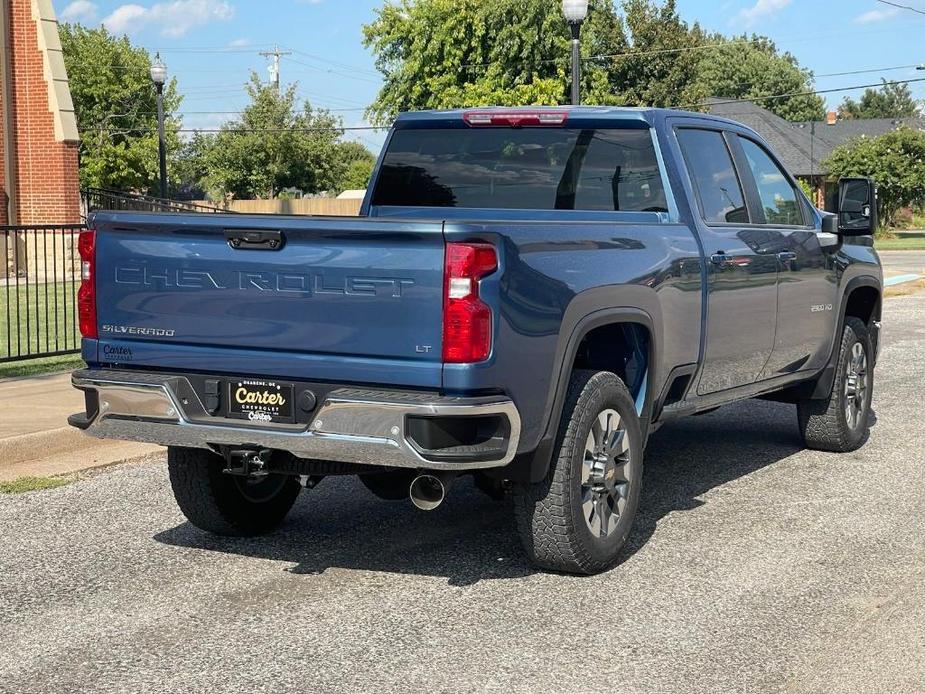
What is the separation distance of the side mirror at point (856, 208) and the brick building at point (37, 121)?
20.8 metres

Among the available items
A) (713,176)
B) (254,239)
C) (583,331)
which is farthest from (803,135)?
(254,239)

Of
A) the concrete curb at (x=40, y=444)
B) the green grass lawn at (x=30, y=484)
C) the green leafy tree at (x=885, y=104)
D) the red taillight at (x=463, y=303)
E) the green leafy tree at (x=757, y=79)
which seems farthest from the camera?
the green leafy tree at (x=885, y=104)

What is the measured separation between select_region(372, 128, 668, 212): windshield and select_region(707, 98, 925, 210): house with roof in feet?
182

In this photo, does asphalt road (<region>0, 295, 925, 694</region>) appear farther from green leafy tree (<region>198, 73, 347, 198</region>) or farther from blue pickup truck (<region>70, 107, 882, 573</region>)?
green leafy tree (<region>198, 73, 347, 198</region>)

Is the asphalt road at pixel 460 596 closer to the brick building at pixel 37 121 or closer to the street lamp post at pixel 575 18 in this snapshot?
the street lamp post at pixel 575 18

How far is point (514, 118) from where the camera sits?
7.09 metres

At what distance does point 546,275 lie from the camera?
5309 millimetres

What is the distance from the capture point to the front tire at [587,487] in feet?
18.2

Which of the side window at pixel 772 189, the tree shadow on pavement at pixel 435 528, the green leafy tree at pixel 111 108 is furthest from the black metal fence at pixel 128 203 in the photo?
the side window at pixel 772 189

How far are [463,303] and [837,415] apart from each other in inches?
174

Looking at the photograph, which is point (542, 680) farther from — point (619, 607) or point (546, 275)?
point (546, 275)

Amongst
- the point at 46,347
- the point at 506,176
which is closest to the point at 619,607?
the point at 506,176

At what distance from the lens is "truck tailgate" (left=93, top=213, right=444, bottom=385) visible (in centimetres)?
499

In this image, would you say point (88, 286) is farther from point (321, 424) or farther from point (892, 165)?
point (892, 165)
